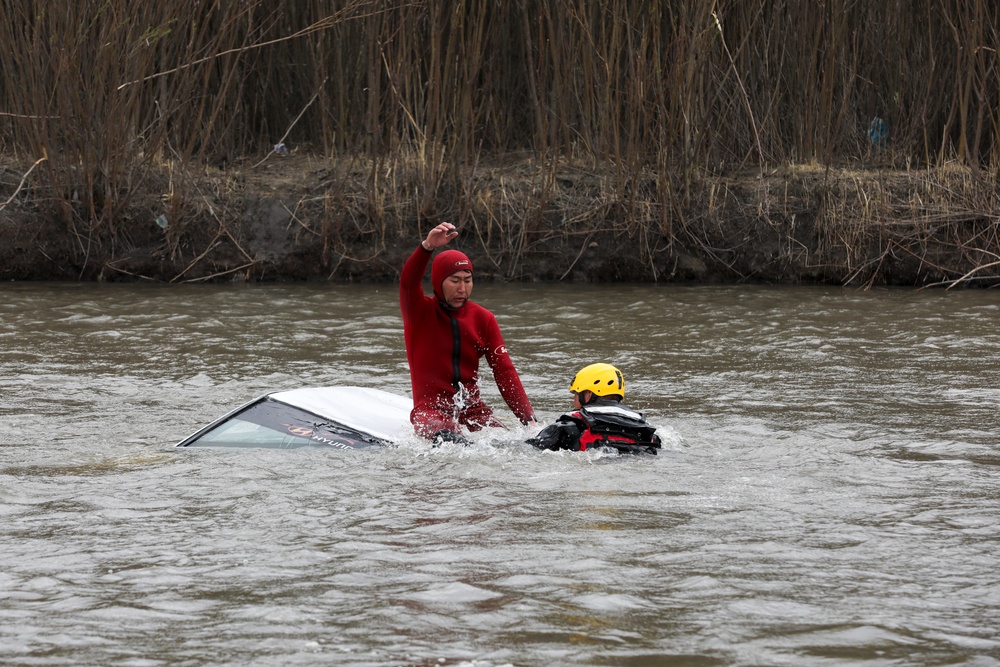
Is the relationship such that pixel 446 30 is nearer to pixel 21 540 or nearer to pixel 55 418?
pixel 55 418

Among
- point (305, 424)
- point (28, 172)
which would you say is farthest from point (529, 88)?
point (305, 424)

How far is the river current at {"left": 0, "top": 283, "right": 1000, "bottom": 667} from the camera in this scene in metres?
4.38

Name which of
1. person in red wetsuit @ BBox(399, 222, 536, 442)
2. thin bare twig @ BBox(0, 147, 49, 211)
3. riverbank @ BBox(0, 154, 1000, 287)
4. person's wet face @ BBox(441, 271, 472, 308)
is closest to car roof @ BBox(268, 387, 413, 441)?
person in red wetsuit @ BBox(399, 222, 536, 442)

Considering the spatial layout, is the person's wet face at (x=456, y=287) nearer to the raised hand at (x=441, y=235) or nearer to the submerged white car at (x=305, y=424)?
the raised hand at (x=441, y=235)

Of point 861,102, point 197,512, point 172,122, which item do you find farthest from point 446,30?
point 197,512

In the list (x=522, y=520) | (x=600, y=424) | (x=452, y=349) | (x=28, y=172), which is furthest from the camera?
(x=28, y=172)

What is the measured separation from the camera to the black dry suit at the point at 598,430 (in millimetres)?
6930

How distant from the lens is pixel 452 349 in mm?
7738

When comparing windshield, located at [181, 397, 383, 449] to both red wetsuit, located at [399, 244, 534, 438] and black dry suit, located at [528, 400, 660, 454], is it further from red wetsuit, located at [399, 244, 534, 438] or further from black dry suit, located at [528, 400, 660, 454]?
black dry suit, located at [528, 400, 660, 454]

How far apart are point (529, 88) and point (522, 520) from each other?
11.5 m

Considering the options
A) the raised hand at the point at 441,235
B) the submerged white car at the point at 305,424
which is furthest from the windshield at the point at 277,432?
the raised hand at the point at 441,235

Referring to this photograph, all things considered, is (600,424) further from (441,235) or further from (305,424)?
(305,424)

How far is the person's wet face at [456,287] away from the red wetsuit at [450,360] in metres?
0.06

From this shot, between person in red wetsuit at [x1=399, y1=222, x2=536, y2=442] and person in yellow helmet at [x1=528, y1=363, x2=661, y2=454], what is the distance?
0.66m
